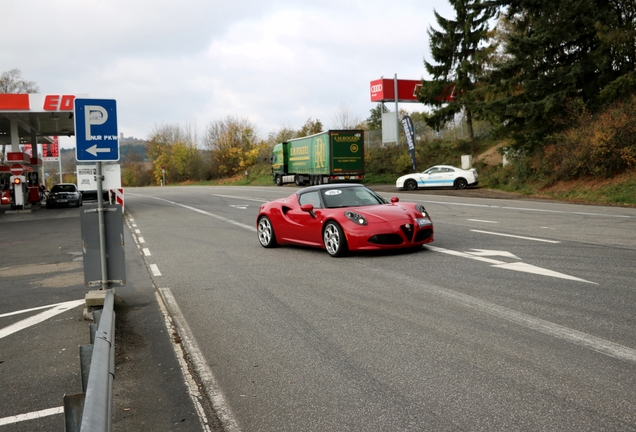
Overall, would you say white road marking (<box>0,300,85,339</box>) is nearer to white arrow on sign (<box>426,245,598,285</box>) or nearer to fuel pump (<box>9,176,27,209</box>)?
white arrow on sign (<box>426,245,598,285</box>)

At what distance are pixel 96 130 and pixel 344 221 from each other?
15.3 feet

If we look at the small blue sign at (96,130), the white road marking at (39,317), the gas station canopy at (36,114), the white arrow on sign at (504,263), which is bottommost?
the white road marking at (39,317)

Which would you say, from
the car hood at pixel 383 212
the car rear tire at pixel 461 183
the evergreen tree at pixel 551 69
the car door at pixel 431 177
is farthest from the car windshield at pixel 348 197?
the car door at pixel 431 177

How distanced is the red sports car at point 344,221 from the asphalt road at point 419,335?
Result: 1.03 ft

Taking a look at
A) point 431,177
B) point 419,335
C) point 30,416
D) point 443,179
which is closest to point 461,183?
point 443,179

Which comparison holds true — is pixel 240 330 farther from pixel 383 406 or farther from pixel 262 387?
pixel 383 406

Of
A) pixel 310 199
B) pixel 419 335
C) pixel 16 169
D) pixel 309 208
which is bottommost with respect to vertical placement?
pixel 419 335

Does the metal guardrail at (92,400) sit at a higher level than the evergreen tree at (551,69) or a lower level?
lower

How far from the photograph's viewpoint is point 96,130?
7.88 m

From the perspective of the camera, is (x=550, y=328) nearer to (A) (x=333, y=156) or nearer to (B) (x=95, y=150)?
(B) (x=95, y=150)

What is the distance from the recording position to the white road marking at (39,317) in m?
7.13

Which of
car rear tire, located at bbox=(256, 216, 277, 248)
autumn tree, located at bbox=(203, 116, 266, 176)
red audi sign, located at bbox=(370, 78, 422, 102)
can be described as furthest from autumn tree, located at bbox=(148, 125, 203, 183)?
car rear tire, located at bbox=(256, 216, 277, 248)

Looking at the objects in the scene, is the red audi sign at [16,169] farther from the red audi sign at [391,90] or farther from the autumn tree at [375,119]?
the autumn tree at [375,119]

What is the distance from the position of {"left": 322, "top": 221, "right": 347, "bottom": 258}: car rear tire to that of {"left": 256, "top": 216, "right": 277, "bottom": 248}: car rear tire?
5.79 feet
